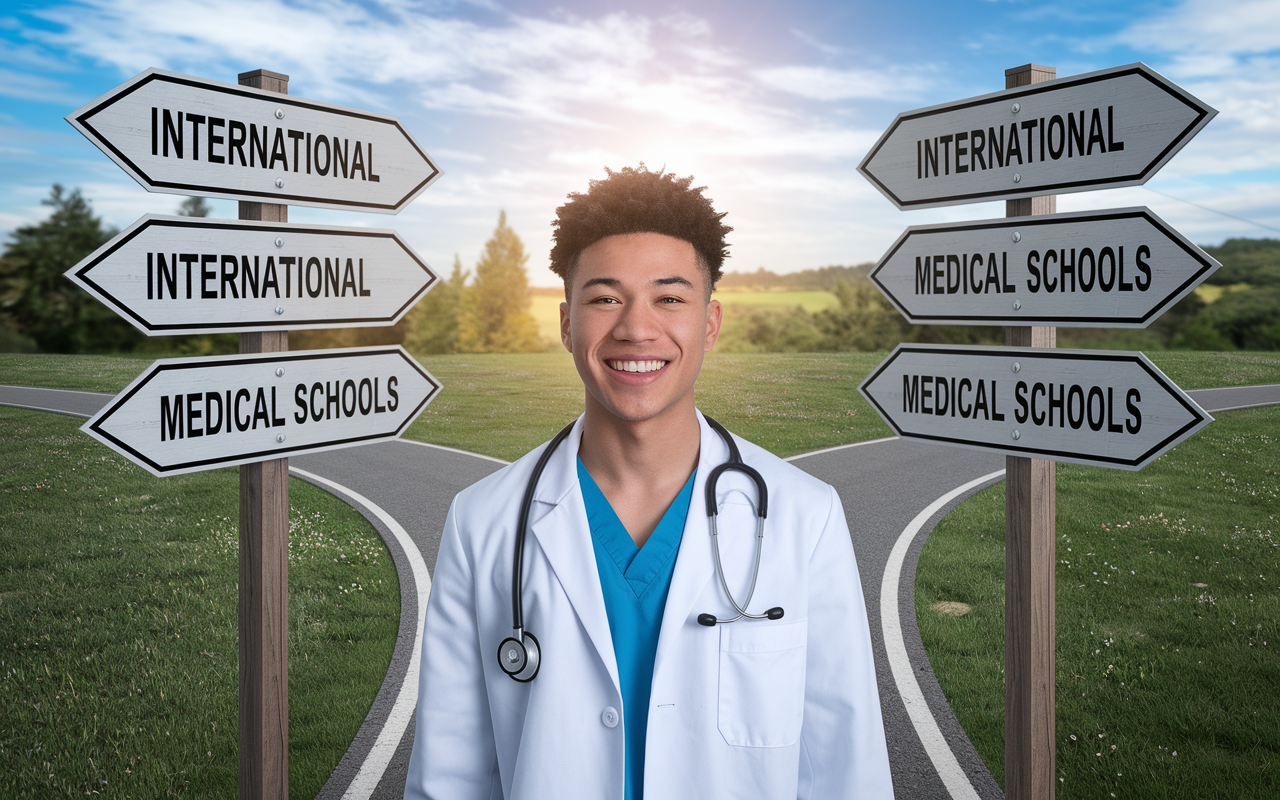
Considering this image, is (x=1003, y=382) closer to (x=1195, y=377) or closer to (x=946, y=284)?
(x=946, y=284)

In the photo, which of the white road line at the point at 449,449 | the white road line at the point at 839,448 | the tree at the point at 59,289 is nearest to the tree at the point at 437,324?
the tree at the point at 59,289

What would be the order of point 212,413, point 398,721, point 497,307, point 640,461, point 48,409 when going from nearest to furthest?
point 640,461 < point 212,413 < point 398,721 < point 48,409 < point 497,307

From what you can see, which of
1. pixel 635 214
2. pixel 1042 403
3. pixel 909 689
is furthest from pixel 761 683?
pixel 909 689

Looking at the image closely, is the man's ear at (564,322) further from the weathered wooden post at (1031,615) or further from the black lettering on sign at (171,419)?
the weathered wooden post at (1031,615)

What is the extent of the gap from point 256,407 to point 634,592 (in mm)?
2296

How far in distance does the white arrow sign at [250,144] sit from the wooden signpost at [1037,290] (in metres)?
2.74

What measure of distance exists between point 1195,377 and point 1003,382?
3318 centimetres

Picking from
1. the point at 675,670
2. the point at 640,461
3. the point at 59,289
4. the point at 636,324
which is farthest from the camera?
the point at 59,289

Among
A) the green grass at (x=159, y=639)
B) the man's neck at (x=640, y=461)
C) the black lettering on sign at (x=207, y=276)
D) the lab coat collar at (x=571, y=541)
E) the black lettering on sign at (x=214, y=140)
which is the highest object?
the black lettering on sign at (x=214, y=140)

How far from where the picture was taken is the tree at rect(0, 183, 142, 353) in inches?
1656

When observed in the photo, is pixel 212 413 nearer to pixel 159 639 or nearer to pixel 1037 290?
pixel 1037 290

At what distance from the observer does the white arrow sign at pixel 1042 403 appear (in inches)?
139

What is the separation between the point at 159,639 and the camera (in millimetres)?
7941

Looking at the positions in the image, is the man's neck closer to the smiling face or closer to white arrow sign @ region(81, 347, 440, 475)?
the smiling face
